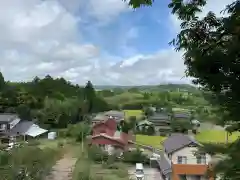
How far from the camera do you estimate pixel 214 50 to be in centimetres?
164

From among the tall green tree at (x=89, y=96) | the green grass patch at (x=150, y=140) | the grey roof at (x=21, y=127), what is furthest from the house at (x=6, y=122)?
the green grass patch at (x=150, y=140)

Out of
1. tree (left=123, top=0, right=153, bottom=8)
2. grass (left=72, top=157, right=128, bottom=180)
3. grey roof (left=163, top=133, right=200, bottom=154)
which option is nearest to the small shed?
grass (left=72, top=157, right=128, bottom=180)

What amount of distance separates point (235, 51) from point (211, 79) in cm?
19

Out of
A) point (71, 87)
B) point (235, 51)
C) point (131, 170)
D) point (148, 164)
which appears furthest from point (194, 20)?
point (71, 87)

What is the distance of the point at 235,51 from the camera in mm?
1616

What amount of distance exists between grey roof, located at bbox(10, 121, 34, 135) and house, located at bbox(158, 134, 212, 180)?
7.40 meters

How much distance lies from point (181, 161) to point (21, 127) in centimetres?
887

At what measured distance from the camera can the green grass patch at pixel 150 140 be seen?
1347cm

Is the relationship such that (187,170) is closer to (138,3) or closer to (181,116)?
(138,3)

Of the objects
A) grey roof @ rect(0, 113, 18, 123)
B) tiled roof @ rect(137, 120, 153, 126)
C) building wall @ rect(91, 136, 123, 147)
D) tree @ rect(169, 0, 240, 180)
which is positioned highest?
tree @ rect(169, 0, 240, 180)

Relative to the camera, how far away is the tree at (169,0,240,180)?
162 centimetres

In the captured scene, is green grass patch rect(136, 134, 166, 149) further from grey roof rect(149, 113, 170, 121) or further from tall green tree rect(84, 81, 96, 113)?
tall green tree rect(84, 81, 96, 113)

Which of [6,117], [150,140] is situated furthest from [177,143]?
[6,117]

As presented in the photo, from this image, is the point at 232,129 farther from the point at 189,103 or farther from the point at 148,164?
the point at 189,103
